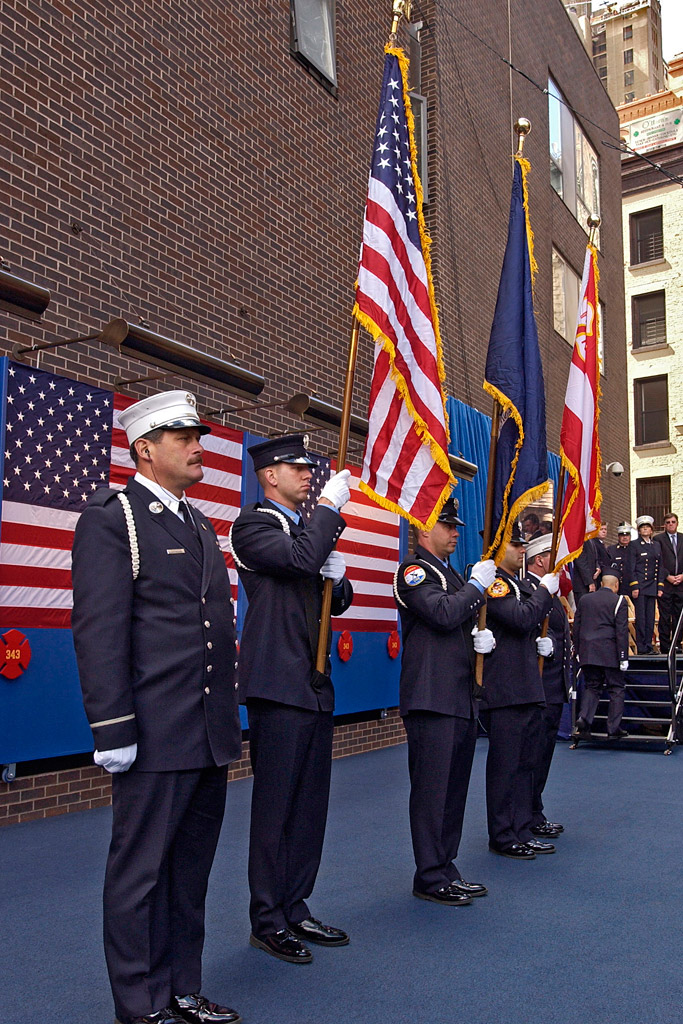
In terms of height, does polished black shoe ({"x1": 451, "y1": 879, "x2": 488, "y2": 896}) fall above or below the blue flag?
below

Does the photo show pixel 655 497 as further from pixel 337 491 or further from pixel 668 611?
pixel 337 491

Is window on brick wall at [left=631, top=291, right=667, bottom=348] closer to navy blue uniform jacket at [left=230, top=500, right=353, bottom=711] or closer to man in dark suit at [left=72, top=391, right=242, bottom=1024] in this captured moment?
navy blue uniform jacket at [left=230, top=500, right=353, bottom=711]

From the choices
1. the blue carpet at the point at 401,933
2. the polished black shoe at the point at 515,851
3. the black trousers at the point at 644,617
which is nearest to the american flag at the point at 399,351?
the blue carpet at the point at 401,933

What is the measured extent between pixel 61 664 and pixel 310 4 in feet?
22.3

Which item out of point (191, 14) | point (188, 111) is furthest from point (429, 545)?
point (191, 14)

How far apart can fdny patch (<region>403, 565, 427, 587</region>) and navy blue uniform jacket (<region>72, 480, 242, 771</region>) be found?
5.30ft

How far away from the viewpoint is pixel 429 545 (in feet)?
15.7

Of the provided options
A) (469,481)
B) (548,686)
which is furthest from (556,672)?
(469,481)

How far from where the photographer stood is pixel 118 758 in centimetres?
272

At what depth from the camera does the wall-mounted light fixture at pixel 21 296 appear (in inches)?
203

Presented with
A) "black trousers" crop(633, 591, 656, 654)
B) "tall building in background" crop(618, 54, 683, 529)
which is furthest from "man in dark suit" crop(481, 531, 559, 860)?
"tall building in background" crop(618, 54, 683, 529)

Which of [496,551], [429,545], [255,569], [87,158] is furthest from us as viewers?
[87,158]

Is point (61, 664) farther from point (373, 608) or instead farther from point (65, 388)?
point (373, 608)

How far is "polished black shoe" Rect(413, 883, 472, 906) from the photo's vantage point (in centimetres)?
433
